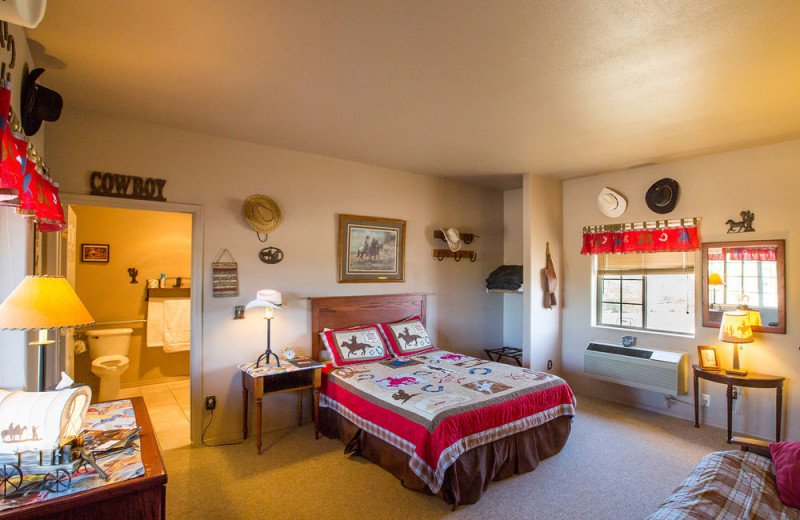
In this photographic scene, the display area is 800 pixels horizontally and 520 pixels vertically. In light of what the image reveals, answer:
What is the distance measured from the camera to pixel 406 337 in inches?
170

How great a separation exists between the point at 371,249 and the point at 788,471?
3509 millimetres

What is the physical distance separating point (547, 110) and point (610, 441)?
2.84 meters

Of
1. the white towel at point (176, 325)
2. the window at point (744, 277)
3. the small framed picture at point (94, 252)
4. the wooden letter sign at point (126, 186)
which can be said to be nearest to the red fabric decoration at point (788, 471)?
the window at point (744, 277)

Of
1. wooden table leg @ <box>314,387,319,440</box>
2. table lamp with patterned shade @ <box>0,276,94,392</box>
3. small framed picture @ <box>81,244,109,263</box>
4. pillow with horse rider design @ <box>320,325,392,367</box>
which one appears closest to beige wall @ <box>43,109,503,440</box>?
pillow with horse rider design @ <box>320,325,392,367</box>

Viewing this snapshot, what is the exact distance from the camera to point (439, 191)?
5.09 meters

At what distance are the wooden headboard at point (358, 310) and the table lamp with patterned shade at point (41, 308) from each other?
2379 mm

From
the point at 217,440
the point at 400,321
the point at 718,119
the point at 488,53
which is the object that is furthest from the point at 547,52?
the point at 217,440

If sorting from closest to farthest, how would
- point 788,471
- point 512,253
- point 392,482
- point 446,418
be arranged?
1. point 788,471
2. point 446,418
3. point 392,482
4. point 512,253

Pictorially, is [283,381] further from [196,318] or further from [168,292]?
[168,292]

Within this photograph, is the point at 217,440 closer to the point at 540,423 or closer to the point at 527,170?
the point at 540,423

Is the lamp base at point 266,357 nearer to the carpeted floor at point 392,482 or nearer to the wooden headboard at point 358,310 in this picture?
the wooden headboard at point 358,310

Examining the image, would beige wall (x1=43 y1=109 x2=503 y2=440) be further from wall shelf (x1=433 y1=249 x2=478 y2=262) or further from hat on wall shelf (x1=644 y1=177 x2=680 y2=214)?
hat on wall shelf (x1=644 y1=177 x2=680 y2=214)

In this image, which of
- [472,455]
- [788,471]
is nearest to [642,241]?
[788,471]

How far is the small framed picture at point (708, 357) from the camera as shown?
378cm
